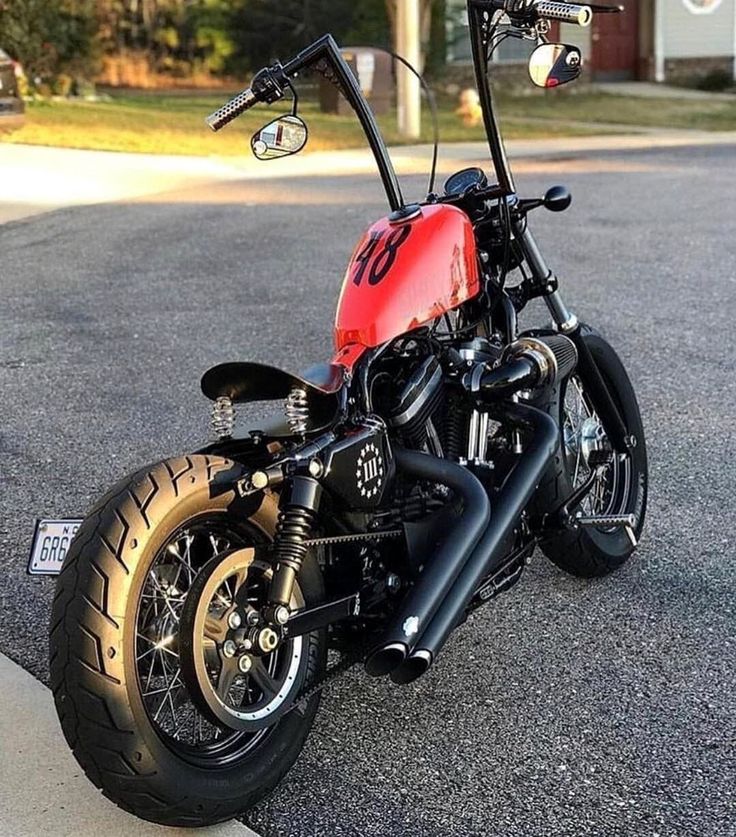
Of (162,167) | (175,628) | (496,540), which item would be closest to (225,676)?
(175,628)

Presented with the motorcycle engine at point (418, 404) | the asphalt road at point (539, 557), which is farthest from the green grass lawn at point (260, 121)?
the motorcycle engine at point (418, 404)

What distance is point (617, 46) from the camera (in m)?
31.1

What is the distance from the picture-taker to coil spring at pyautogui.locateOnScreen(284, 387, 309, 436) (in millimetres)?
2902

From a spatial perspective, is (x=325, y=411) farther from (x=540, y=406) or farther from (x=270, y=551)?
(x=540, y=406)

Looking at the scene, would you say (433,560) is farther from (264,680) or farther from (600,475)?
(600,475)

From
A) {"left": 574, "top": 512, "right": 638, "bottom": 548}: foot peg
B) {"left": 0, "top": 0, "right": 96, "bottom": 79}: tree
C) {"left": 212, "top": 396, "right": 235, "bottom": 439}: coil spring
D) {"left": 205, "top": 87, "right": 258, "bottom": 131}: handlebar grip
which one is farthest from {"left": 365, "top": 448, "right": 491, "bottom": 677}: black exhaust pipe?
{"left": 0, "top": 0, "right": 96, "bottom": 79}: tree

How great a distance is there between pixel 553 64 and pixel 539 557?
1782mm

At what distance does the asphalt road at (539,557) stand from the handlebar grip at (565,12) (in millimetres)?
1806

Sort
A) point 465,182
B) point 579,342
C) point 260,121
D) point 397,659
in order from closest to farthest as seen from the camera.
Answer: point 397,659 < point 465,182 < point 579,342 < point 260,121

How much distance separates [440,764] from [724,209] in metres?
9.73

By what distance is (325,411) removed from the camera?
3.00 meters

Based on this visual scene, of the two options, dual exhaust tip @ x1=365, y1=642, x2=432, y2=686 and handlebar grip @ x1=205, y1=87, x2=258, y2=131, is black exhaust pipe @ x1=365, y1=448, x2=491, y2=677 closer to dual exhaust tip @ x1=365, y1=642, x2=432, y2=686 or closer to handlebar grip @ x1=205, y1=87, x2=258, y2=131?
dual exhaust tip @ x1=365, y1=642, x2=432, y2=686

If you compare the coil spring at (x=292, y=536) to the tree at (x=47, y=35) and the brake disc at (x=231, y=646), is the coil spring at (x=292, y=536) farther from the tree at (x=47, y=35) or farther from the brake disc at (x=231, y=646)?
the tree at (x=47, y=35)

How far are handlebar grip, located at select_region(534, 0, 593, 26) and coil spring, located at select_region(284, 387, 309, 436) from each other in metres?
1.21
